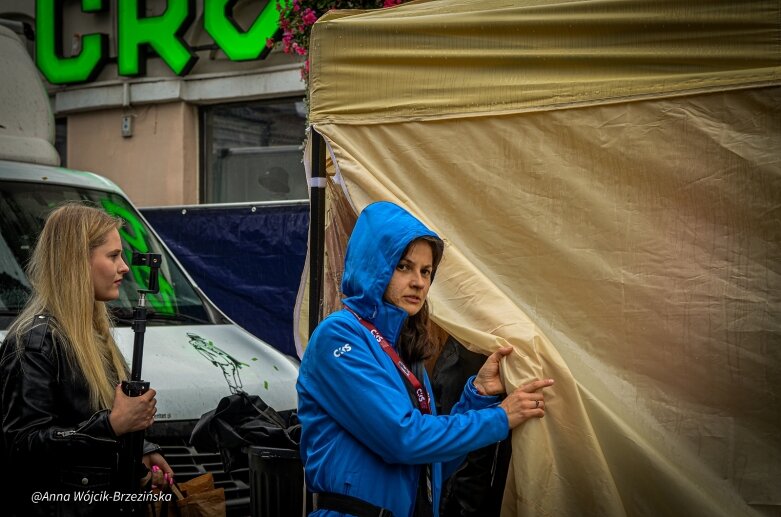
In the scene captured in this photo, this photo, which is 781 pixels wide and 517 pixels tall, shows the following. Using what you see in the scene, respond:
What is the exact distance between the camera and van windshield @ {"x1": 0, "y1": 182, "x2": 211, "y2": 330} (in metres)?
5.38

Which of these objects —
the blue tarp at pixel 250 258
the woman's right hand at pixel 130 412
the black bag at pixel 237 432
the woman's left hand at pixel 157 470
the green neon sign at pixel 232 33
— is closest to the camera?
the woman's right hand at pixel 130 412

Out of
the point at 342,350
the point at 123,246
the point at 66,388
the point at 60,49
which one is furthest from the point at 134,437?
the point at 60,49

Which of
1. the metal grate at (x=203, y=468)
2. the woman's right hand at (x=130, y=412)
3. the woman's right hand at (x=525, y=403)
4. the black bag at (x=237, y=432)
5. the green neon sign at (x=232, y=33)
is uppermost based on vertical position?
the green neon sign at (x=232, y=33)

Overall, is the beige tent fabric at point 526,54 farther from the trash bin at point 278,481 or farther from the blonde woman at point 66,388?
the trash bin at point 278,481

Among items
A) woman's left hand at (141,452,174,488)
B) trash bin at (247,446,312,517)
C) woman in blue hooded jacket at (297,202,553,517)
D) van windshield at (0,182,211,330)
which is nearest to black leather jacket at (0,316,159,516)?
woman's left hand at (141,452,174,488)

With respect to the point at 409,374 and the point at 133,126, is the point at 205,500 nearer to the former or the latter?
the point at 409,374

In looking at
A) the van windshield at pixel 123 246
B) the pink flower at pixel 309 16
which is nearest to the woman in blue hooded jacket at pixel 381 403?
the van windshield at pixel 123 246

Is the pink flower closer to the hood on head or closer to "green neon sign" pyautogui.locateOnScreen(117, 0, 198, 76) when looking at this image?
"green neon sign" pyautogui.locateOnScreen(117, 0, 198, 76)

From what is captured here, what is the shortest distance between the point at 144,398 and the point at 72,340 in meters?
0.34

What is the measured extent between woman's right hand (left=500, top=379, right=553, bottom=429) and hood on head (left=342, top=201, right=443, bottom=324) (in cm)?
44

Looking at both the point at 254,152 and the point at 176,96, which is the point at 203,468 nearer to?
the point at 254,152

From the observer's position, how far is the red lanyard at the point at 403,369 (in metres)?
3.03

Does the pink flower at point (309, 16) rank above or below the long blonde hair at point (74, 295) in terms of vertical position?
above

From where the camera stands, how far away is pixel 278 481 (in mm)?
3889
